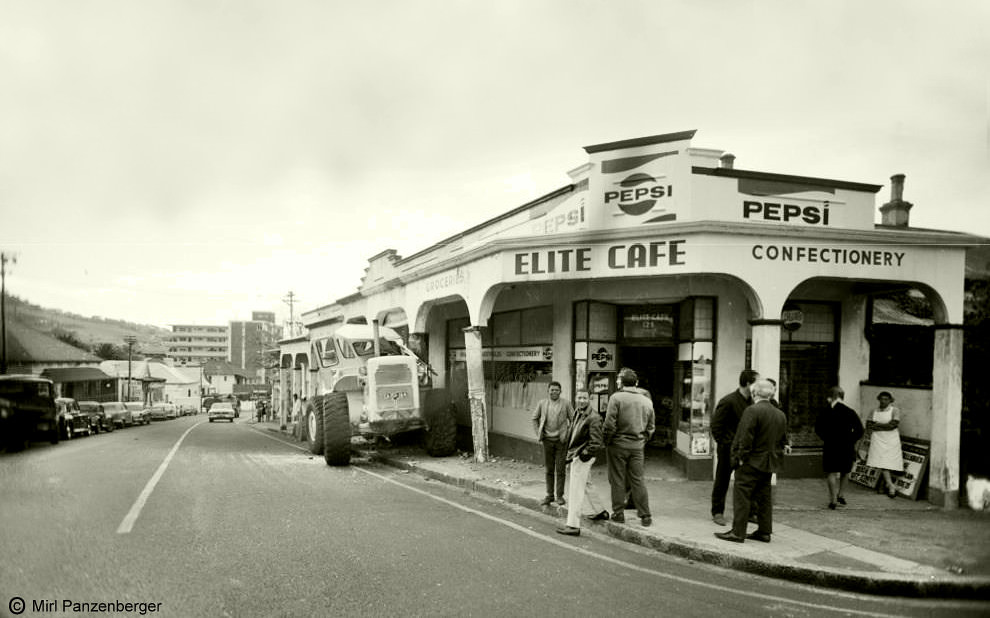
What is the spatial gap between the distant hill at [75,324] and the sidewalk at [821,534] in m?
5.67

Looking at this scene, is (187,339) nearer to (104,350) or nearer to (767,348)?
(104,350)

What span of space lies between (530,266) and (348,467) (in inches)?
219

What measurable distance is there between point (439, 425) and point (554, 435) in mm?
5397

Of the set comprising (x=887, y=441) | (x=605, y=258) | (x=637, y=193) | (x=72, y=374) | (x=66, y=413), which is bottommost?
(x=887, y=441)

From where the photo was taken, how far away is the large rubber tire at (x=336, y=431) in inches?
498

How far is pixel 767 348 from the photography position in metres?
9.12

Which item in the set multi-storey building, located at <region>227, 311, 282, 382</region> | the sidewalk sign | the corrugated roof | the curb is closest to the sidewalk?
the curb

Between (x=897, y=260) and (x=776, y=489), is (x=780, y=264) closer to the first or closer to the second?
(x=897, y=260)

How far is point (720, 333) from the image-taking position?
10.4 m

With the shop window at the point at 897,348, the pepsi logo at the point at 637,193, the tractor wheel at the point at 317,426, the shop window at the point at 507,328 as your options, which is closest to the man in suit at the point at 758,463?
the pepsi logo at the point at 637,193

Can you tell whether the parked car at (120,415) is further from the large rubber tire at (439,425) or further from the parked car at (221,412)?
the large rubber tire at (439,425)

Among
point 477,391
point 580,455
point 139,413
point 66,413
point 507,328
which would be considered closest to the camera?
point 66,413

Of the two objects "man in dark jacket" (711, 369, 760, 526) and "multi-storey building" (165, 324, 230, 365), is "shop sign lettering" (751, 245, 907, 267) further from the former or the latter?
"multi-storey building" (165, 324, 230, 365)

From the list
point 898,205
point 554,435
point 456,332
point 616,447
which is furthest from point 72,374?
point 898,205
